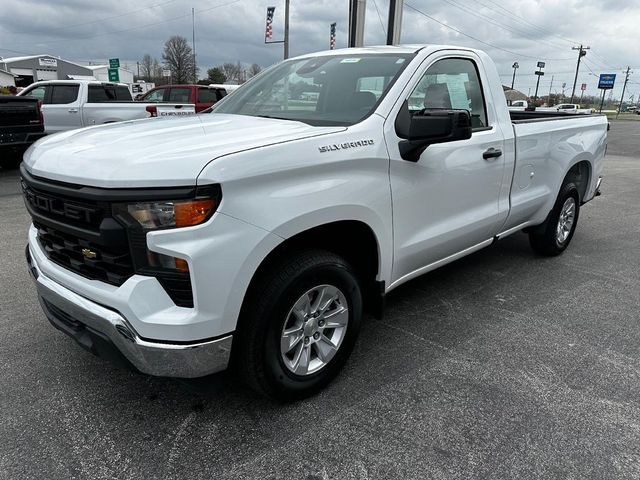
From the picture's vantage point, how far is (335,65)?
11.8 feet

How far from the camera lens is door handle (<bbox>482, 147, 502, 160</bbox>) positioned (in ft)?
12.0

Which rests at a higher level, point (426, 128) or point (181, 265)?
point (426, 128)

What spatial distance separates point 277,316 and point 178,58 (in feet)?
245

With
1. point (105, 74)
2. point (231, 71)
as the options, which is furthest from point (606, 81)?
point (105, 74)

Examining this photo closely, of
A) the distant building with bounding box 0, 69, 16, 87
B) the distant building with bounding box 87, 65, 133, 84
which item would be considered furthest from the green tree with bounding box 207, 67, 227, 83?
the distant building with bounding box 0, 69, 16, 87

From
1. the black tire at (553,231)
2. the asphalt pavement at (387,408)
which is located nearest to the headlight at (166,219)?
the asphalt pavement at (387,408)

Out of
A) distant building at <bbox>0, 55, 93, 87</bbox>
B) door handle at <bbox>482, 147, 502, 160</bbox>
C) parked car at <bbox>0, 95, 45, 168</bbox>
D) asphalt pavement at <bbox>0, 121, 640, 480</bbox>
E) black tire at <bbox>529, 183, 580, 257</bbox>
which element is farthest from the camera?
distant building at <bbox>0, 55, 93, 87</bbox>

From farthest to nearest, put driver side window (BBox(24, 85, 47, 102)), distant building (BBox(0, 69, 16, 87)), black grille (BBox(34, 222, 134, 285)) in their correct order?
distant building (BBox(0, 69, 16, 87)) → driver side window (BBox(24, 85, 47, 102)) → black grille (BBox(34, 222, 134, 285))

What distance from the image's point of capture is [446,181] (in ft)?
10.9

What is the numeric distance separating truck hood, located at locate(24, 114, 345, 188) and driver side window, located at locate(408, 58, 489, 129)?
0.89 metres

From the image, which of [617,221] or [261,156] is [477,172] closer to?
[261,156]

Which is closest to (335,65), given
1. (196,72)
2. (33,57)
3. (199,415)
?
(199,415)

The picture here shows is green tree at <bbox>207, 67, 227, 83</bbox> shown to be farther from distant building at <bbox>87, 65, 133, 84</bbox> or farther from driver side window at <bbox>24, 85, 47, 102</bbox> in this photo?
driver side window at <bbox>24, 85, 47, 102</bbox>

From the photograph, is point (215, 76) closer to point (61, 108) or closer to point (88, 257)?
point (61, 108)
